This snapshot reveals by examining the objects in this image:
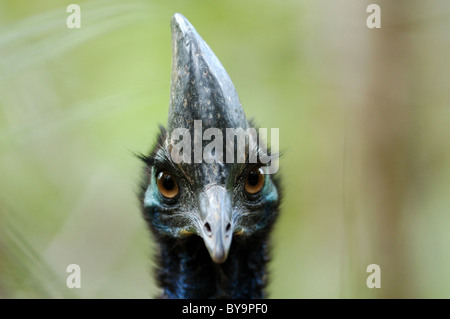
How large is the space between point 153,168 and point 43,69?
1032 millimetres

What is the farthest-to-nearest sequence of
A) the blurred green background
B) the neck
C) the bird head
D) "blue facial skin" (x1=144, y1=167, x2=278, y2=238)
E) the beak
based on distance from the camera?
the blurred green background
the neck
"blue facial skin" (x1=144, y1=167, x2=278, y2=238)
the bird head
the beak

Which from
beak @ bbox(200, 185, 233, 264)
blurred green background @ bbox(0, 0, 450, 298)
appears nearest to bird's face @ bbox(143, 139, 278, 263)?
beak @ bbox(200, 185, 233, 264)

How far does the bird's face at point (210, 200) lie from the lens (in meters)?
1.32

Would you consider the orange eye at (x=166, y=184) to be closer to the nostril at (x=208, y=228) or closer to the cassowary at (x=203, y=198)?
the cassowary at (x=203, y=198)

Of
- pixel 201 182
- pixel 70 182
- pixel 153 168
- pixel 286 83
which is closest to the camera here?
pixel 201 182

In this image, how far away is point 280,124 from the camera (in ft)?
10.3

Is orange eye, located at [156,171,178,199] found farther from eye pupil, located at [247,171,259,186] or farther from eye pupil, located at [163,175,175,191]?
eye pupil, located at [247,171,259,186]

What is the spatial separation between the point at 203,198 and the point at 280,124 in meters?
1.84


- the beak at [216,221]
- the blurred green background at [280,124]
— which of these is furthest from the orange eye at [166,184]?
the blurred green background at [280,124]

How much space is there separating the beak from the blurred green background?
0.80 metres

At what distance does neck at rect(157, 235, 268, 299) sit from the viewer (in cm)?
172

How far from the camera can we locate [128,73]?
2.88 m
